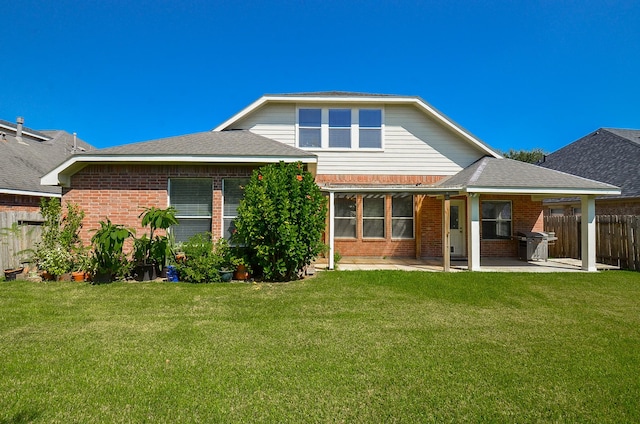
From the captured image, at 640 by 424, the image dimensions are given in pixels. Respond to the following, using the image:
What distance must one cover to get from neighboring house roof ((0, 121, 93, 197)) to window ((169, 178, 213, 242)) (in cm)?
727

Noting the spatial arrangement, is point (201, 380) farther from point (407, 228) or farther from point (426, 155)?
point (426, 155)

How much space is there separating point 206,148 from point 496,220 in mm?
11619

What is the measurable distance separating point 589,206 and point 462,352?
375 inches

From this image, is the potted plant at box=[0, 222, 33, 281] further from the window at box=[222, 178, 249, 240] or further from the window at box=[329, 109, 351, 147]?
the window at box=[329, 109, 351, 147]

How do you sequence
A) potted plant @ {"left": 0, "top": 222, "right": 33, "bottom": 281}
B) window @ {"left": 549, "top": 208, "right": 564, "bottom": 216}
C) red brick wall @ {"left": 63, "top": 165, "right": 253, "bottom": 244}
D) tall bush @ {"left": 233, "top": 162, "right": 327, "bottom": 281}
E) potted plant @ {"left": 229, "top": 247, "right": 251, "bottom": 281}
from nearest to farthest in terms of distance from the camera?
tall bush @ {"left": 233, "top": 162, "right": 327, "bottom": 281} → potted plant @ {"left": 0, "top": 222, "right": 33, "bottom": 281} → potted plant @ {"left": 229, "top": 247, "right": 251, "bottom": 281} → red brick wall @ {"left": 63, "top": 165, "right": 253, "bottom": 244} → window @ {"left": 549, "top": 208, "right": 564, "bottom": 216}

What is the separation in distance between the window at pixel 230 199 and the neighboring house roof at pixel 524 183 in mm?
6407

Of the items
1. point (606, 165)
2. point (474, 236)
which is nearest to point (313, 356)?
point (474, 236)

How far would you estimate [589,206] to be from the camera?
10.6 meters

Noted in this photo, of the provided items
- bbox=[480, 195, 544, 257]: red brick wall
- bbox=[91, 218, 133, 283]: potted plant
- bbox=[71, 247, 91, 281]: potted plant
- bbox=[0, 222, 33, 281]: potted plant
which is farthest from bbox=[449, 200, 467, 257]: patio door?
bbox=[0, 222, 33, 281]: potted plant

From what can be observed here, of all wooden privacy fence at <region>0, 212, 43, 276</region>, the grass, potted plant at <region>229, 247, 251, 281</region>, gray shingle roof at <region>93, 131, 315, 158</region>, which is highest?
gray shingle roof at <region>93, 131, 315, 158</region>

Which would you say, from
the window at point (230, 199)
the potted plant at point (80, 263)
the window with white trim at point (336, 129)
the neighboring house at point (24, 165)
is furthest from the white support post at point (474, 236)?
the neighboring house at point (24, 165)

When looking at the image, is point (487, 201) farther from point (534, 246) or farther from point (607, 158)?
point (607, 158)

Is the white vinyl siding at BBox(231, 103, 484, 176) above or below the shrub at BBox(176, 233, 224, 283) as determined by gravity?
above

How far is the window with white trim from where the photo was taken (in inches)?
512
